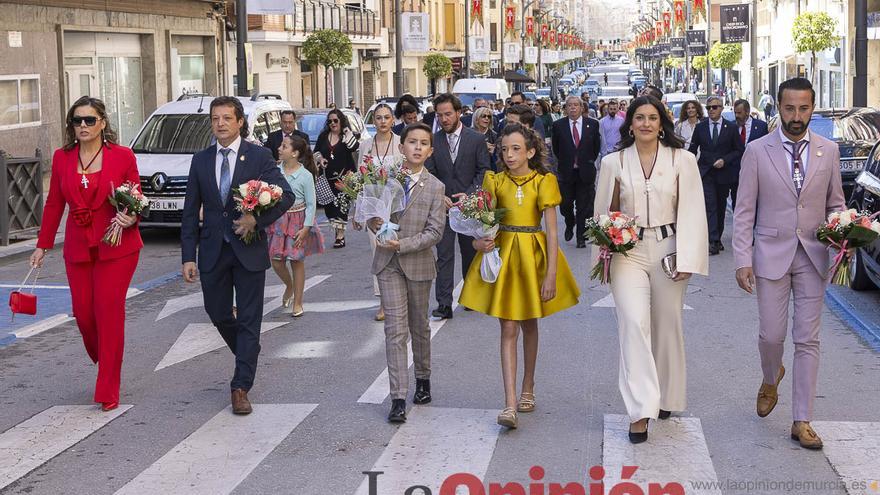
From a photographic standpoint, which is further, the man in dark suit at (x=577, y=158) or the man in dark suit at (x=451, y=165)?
the man in dark suit at (x=577, y=158)

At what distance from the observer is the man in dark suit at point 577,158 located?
16250 mm

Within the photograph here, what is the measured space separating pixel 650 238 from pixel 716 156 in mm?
8624

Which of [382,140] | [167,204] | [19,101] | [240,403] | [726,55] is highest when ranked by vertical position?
[726,55]

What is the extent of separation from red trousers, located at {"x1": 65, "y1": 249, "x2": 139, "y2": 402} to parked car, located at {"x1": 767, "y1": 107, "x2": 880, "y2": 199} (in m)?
12.5

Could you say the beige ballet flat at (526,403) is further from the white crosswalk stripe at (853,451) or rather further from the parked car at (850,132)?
the parked car at (850,132)

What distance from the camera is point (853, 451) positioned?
6.76 m

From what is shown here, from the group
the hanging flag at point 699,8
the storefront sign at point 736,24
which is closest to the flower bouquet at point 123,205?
the storefront sign at point 736,24

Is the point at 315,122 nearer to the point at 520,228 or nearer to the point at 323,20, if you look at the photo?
the point at 520,228

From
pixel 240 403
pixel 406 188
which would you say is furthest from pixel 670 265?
pixel 240 403

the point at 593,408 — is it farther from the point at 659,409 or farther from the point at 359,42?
the point at 359,42

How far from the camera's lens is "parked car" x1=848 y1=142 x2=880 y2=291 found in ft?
36.9

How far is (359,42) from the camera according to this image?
173ft

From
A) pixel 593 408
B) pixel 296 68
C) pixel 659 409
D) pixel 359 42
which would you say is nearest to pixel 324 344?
pixel 593 408

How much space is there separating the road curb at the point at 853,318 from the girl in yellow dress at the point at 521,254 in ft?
11.6
